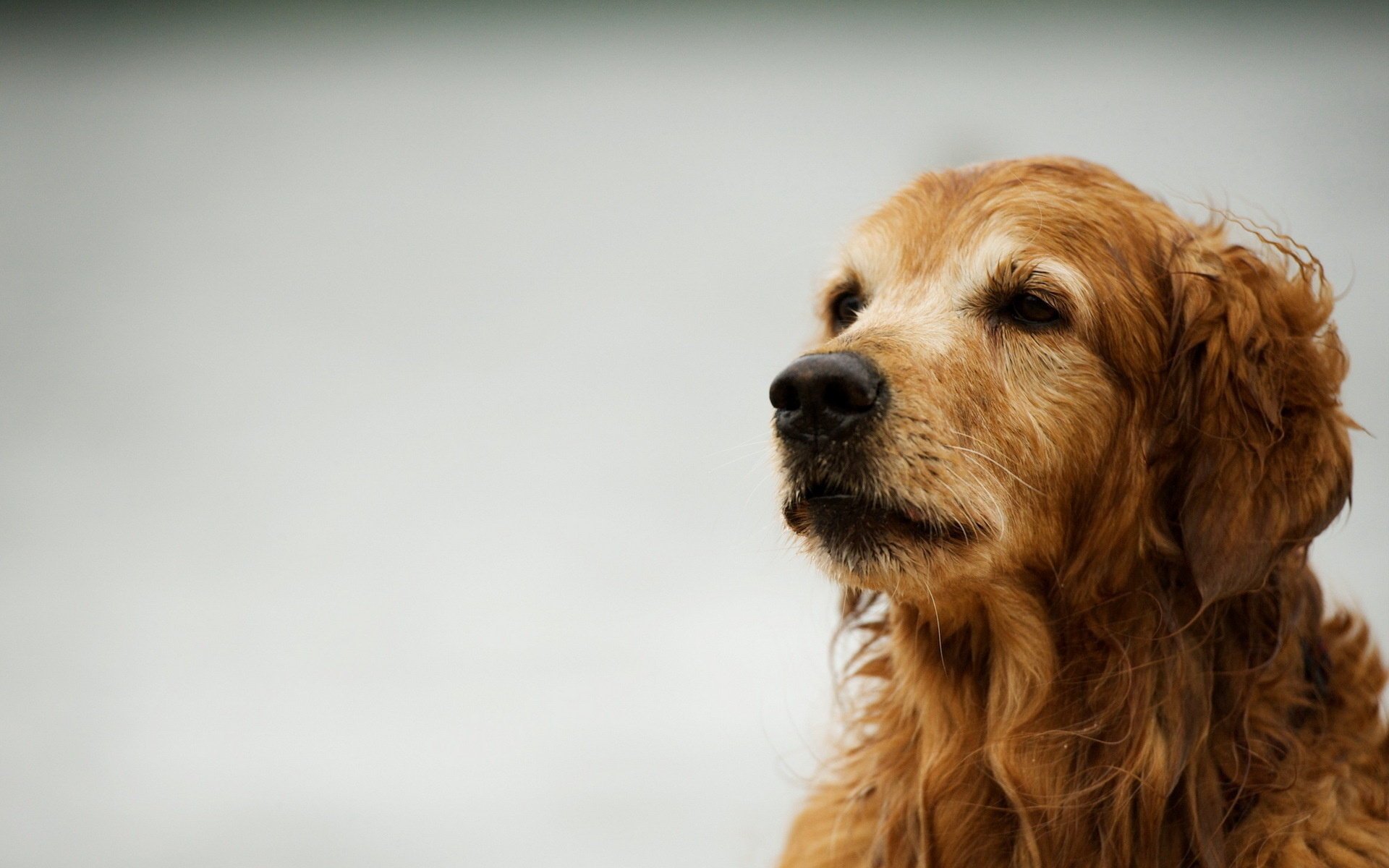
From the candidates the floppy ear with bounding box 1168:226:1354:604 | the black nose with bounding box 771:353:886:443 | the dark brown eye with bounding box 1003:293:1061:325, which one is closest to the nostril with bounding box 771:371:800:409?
the black nose with bounding box 771:353:886:443

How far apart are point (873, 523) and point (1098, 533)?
61 cm

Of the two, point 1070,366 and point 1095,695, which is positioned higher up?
point 1070,366

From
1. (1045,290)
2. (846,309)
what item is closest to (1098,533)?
(1045,290)

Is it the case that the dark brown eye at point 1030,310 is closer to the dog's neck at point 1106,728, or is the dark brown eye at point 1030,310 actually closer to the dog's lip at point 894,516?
the dog's lip at point 894,516

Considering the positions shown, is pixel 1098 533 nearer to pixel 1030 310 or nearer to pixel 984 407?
pixel 984 407

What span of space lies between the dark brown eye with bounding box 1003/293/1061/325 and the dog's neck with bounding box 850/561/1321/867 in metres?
0.75

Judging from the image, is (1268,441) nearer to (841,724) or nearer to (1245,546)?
(1245,546)

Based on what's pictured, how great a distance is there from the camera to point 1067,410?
330 cm

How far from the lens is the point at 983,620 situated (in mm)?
3459

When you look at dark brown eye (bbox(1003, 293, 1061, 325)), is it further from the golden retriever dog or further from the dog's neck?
the dog's neck

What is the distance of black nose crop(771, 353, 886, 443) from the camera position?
308cm

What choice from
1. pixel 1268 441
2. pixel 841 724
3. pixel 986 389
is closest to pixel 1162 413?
pixel 1268 441

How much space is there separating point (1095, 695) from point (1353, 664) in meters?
0.79

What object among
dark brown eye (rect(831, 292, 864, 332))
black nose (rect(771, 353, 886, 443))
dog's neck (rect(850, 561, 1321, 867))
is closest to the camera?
black nose (rect(771, 353, 886, 443))
